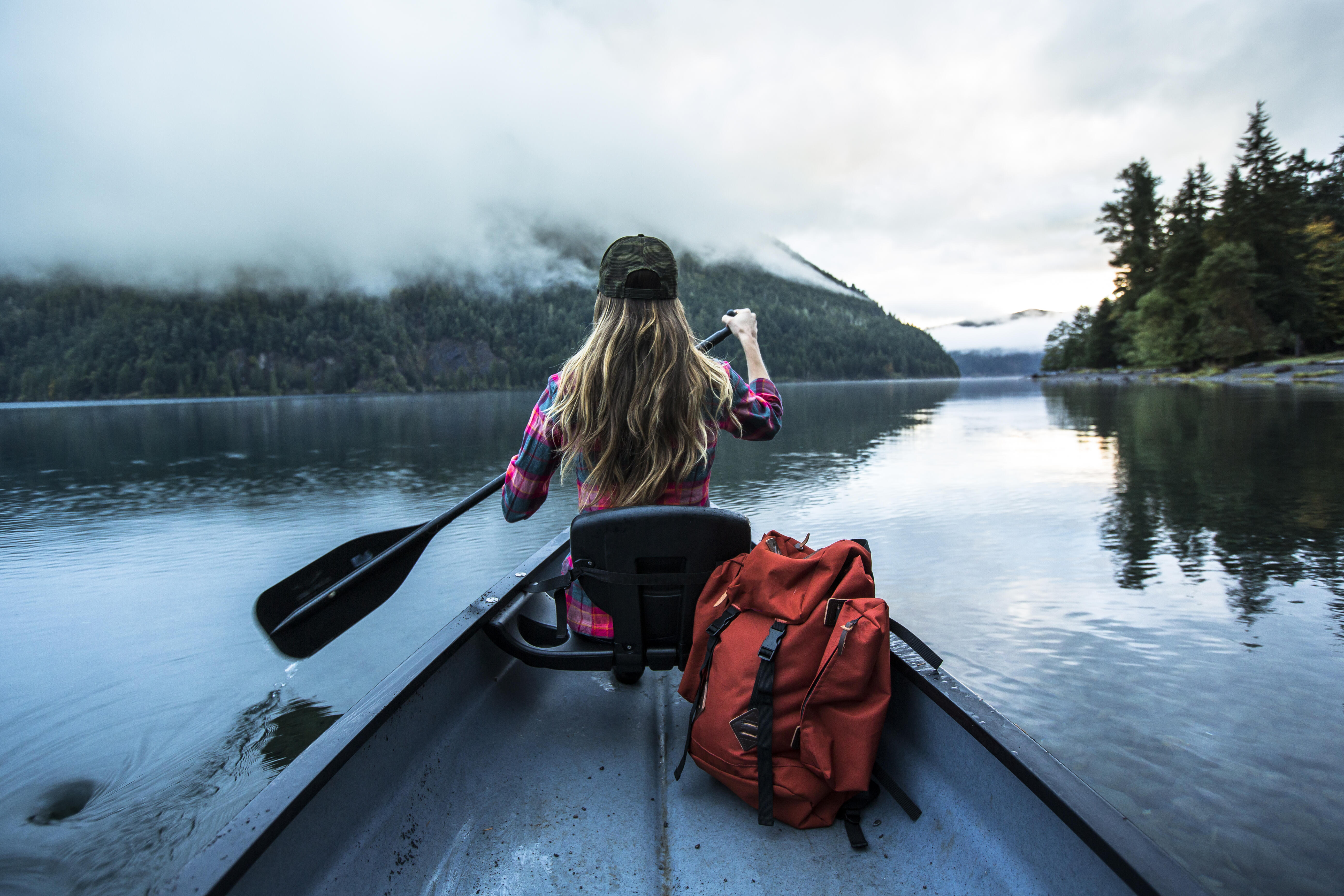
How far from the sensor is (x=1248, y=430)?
17.7 meters

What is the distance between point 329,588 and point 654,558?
2528mm

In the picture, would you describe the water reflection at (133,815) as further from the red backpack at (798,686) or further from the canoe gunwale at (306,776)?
the red backpack at (798,686)

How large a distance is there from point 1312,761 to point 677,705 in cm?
350

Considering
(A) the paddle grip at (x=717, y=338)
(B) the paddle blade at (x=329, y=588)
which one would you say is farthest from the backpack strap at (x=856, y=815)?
(B) the paddle blade at (x=329, y=588)

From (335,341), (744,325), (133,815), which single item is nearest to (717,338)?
(744,325)

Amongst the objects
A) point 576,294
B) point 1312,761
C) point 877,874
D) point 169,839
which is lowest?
point 169,839

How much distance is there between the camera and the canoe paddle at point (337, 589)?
372 centimetres

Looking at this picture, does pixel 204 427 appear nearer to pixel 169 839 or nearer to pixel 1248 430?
pixel 169 839

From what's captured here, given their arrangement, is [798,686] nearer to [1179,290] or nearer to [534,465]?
[534,465]

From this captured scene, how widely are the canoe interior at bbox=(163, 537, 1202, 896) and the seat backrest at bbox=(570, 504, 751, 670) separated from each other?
1.81 feet

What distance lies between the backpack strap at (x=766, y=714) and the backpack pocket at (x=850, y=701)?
0.10 metres

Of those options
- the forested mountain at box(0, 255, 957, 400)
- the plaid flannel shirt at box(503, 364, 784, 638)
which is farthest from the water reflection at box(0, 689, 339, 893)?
the forested mountain at box(0, 255, 957, 400)

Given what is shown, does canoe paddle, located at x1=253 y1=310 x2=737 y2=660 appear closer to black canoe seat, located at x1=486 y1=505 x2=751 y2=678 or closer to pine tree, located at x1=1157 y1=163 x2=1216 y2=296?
black canoe seat, located at x1=486 y1=505 x2=751 y2=678

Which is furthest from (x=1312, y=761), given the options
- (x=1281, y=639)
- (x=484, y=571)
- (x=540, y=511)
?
(x=540, y=511)
